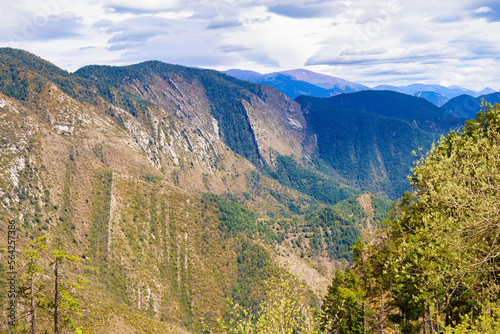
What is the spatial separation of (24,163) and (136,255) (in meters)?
82.6

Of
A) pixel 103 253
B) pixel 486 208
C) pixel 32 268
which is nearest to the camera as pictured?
pixel 486 208

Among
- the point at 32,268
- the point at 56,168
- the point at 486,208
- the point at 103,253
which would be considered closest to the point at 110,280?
the point at 103,253

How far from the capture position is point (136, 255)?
194 meters

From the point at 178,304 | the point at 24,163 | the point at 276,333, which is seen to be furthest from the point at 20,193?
the point at 276,333

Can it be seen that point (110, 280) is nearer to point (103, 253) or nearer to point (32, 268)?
point (103, 253)

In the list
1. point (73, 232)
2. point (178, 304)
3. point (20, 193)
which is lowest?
point (178, 304)

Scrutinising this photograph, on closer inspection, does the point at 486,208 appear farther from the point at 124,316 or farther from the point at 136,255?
the point at 136,255

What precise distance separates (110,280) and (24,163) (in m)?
83.8

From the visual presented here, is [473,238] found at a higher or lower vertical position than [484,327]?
higher

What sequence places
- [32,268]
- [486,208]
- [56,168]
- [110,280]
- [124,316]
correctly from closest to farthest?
1. [486,208]
2. [32,268]
3. [124,316]
4. [110,280]
5. [56,168]

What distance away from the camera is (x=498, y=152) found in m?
21.9

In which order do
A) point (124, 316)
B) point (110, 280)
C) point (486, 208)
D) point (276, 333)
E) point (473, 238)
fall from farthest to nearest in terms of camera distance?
1. point (110, 280)
2. point (124, 316)
3. point (276, 333)
4. point (473, 238)
5. point (486, 208)

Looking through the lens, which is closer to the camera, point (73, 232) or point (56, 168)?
point (73, 232)

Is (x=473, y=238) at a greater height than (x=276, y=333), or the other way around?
(x=473, y=238)
